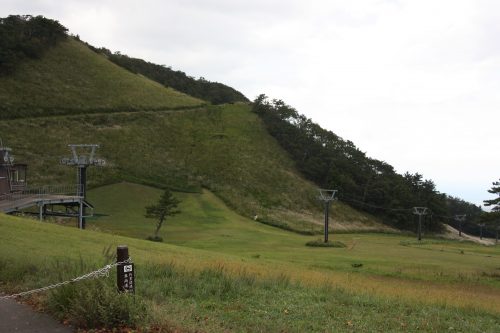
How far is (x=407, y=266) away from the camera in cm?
3144

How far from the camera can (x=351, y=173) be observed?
4006 inches

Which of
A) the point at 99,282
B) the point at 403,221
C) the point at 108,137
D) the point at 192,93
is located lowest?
the point at 403,221

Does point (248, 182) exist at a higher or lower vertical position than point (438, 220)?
higher

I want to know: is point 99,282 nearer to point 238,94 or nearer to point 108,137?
point 108,137

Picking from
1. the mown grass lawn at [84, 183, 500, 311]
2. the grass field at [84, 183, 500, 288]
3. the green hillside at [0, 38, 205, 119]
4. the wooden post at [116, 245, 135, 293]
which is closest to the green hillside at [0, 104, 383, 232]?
the green hillside at [0, 38, 205, 119]

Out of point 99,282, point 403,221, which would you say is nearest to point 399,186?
point 403,221

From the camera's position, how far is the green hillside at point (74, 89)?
85.1 m

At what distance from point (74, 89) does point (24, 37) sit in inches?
712

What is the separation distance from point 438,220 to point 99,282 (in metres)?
102

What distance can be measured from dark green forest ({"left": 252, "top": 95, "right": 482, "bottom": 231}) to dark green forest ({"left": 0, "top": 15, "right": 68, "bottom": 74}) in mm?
49432

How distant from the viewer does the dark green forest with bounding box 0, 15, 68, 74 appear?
302 ft

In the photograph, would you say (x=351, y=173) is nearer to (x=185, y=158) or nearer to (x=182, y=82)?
(x=185, y=158)

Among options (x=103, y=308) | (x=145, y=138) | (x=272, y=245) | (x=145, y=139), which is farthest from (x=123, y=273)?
(x=145, y=138)

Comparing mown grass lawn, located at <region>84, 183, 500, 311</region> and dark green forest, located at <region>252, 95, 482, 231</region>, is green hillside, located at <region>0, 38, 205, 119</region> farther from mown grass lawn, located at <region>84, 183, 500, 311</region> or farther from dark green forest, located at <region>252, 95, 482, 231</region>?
mown grass lawn, located at <region>84, 183, 500, 311</region>
